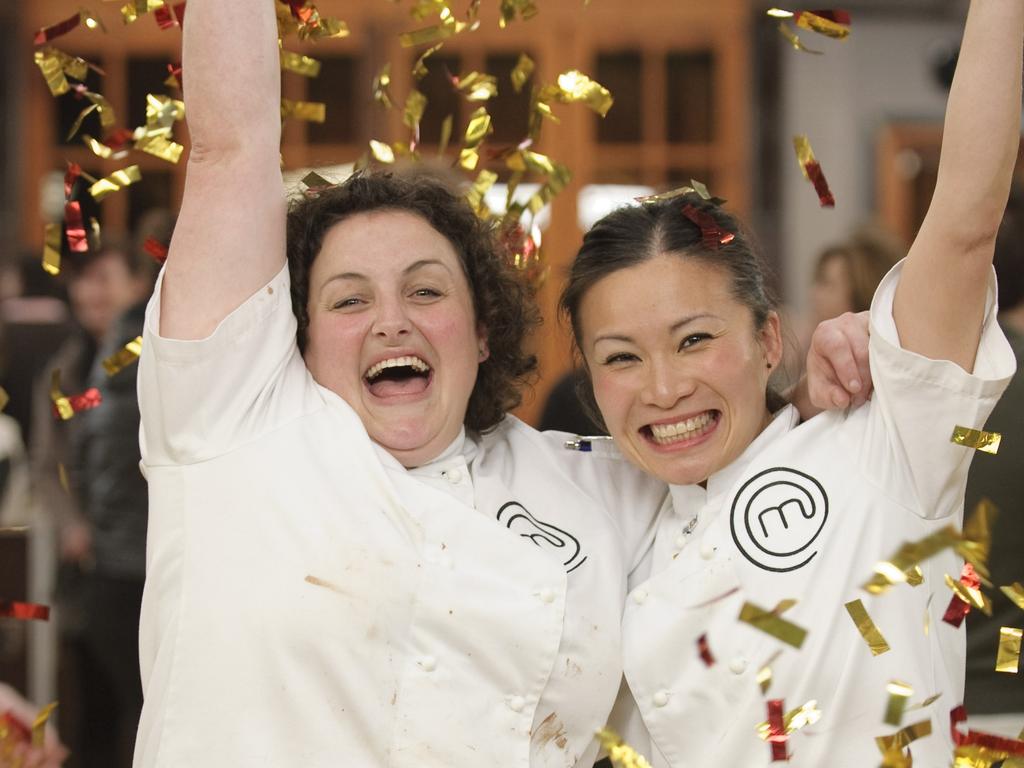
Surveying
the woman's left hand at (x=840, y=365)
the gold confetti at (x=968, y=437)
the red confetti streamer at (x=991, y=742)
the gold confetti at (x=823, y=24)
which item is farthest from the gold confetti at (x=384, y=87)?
the red confetti streamer at (x=991, y=742)

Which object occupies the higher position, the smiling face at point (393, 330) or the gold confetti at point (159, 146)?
the gold confetti at point (159, 146)

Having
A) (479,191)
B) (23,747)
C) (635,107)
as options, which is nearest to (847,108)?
(635,107)

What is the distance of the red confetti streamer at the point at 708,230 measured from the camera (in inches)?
78.4

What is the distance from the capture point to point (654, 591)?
1902 millimetres

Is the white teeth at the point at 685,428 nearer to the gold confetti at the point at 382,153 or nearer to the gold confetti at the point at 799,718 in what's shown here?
the gold confetti at the point at 799,718

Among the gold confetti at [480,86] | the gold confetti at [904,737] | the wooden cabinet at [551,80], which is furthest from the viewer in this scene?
A: the wooden cabinet at [551,80]

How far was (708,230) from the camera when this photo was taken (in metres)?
2.00

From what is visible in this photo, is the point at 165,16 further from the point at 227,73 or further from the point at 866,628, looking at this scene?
the point at 866,628

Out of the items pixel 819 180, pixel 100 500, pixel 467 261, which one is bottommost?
pixel 100 500

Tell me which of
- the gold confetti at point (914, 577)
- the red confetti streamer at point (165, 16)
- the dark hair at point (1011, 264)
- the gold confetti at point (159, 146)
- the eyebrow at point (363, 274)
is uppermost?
the red confetti streamer at point (165, 16)

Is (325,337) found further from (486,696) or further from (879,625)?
(879,625)

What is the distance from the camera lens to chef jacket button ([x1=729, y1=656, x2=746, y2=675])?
179 centimetres

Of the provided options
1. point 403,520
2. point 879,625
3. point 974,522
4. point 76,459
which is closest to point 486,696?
point 403,520

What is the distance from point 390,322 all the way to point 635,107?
4.01m
